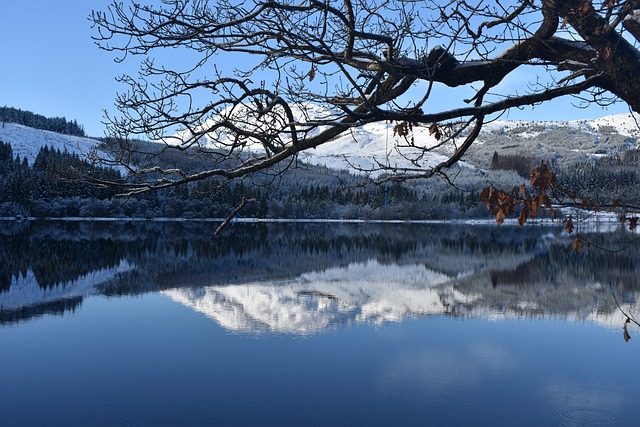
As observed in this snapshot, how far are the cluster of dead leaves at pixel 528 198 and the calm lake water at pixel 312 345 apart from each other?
243cm

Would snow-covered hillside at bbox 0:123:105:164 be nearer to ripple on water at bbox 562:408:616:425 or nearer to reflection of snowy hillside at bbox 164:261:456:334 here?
reflection of snowy hillside at bbox 164:261:456:334

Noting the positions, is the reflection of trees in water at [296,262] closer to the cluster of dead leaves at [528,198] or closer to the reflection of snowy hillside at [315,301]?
the reflection of snowy hillside at [315,301]

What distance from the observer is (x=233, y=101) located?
3.72 metres

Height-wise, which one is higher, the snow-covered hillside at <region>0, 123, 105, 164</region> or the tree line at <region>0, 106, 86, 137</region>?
the tree line at <region>0, 106, 86, 137</region>

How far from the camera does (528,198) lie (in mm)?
3438

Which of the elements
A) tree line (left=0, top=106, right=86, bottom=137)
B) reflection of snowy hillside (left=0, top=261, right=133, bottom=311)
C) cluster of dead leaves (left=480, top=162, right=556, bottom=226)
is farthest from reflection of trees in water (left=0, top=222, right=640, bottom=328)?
tree line (left=0, top=106, right=86, bottom=137)

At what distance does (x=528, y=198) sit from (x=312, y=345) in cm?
1449

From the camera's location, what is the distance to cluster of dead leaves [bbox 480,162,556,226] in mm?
3279

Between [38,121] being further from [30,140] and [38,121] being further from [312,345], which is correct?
[312,345]

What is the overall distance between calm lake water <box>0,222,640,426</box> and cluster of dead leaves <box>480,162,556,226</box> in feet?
7.96

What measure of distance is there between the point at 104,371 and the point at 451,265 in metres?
26.5

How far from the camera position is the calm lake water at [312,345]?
12.1 m

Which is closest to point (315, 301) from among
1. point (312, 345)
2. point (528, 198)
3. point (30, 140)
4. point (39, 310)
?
point (312, 345)

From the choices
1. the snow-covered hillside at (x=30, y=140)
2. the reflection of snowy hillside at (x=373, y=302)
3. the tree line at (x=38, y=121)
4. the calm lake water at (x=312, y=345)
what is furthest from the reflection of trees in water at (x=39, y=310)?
the tree line at (x=38, y=121)
